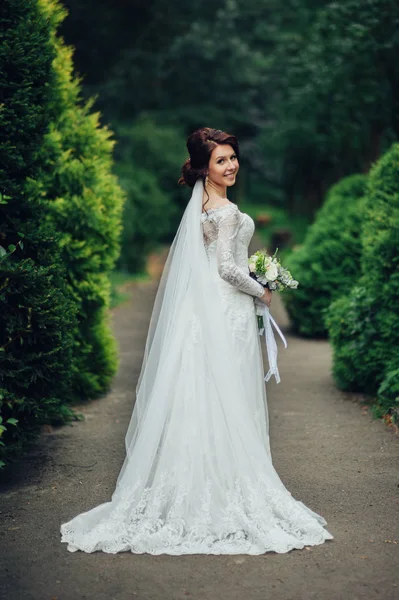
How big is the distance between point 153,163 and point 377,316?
58.2 ft

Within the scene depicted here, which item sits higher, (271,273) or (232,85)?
(232,85)

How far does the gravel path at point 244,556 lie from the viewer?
3977mm

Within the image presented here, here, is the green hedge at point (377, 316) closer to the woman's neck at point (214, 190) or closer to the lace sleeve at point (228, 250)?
the lace sleeve at point (228, 250)

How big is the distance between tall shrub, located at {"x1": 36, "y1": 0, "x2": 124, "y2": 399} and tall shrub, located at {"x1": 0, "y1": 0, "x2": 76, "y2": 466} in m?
1.28

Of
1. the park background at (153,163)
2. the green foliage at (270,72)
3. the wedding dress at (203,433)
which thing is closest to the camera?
the wedding dress at (203,433)

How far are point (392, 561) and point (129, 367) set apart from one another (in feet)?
20.7

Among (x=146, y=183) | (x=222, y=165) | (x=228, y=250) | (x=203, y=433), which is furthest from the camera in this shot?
(x=146, y=183)

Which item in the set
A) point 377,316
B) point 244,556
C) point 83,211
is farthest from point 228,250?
point 377,316

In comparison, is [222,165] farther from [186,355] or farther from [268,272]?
[186,355]

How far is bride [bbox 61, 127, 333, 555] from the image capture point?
4.54 metres

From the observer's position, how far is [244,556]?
4.35 metres

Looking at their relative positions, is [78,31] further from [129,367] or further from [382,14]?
[129,367]

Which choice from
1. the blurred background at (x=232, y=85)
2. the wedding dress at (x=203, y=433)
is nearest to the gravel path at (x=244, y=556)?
the wedding dress at (x=203, y=433)

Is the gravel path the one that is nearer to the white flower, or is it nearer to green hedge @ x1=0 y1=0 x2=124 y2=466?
green hedge @ x1=0 y1=0 x2=124 y2=466
